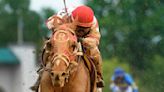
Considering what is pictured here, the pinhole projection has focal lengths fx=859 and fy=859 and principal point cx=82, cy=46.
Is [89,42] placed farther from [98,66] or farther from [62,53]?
[62,53]

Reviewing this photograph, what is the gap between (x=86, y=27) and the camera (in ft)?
39.7

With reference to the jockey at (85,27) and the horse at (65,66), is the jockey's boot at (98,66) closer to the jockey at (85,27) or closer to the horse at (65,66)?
the jockey at (85,27)

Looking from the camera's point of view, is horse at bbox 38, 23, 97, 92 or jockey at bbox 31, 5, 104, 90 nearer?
horse at bbox 38, 23, 97, 92

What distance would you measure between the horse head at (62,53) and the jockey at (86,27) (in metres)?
0.34

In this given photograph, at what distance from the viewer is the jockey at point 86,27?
11.9m

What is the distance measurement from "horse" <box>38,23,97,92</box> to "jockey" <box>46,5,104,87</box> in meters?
0.25

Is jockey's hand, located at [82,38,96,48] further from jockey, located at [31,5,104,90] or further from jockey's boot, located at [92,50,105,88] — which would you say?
jockey's boot, located at [92,50,105,88]

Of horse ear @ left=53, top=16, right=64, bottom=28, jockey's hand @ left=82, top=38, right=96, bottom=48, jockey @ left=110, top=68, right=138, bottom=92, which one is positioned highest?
horse ear @ left=53, top=16, right=64, bottom=28

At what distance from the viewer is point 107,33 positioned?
31922mm

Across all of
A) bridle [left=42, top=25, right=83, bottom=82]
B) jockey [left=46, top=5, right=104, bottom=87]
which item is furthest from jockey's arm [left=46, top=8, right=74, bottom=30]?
bridle [left=42, top=25, right=83, bottom=82]

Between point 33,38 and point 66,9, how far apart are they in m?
71.8

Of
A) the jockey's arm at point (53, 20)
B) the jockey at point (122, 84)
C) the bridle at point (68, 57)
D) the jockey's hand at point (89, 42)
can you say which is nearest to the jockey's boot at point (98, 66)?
the jockey's hand at point (89, 42)

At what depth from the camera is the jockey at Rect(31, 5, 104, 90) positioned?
1191 cm

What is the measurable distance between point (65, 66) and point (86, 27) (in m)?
1.28
